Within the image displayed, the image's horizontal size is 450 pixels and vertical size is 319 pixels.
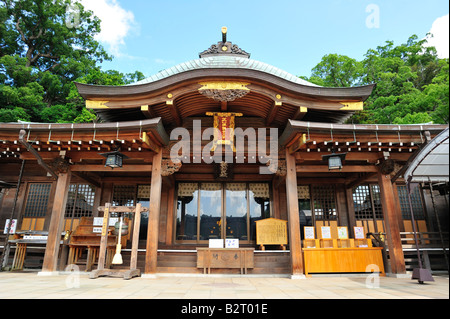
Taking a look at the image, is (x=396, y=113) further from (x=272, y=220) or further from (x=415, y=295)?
(x=415, y=295)

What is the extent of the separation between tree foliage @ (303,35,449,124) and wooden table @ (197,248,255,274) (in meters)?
15.0

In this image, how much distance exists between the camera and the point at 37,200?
1130cm

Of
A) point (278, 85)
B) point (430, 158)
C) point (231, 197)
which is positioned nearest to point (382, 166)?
point (430, 158)

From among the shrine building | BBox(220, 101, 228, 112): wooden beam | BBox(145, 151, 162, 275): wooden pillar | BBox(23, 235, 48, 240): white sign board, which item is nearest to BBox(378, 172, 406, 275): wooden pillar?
the shrine building

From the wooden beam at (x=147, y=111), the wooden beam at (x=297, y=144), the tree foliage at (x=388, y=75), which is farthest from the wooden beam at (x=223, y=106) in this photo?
the tree foliage at (x=388, y=75)

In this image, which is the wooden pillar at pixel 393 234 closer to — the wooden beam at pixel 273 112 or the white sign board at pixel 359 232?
the white sign board at pixel 359 232

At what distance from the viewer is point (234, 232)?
1131 centimetres

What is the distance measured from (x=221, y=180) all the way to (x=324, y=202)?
14.9ft

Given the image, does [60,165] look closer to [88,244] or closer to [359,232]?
[88,244]

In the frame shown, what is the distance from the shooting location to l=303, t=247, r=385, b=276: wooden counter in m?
8.30

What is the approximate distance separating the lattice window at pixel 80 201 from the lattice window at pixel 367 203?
11287 mm

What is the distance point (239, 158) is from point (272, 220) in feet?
9.93

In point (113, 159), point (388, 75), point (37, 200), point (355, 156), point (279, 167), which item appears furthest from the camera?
point (388, 75)

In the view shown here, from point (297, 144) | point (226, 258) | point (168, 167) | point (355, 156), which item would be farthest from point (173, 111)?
point (355, 156)
